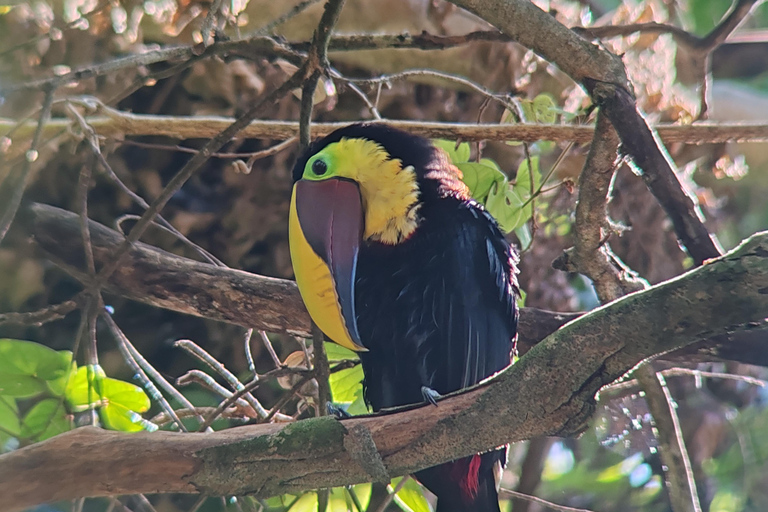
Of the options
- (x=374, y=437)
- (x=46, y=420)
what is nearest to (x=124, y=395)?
(x=46, y=420)

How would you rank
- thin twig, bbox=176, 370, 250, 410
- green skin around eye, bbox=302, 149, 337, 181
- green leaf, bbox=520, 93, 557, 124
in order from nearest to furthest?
green skin around eye, bbox=302, 149, 337, 181 < thin twig, bbox=176, 370, 250, 410 < green leaf, bbox=520, 93, 557, 124

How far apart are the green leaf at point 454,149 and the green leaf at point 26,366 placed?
0.88m

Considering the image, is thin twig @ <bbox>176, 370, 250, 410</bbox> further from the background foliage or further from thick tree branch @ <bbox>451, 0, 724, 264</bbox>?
thick tree branch @ <bbox>451, 0, 724, 264</bbox>

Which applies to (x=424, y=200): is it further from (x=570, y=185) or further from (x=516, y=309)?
(x=570, y=185)

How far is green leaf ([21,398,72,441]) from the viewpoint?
1212 mm

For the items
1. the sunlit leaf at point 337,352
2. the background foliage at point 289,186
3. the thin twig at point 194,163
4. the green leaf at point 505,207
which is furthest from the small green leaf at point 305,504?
the green leaf at point 505,207

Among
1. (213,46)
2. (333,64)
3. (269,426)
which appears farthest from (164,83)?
(269,426)

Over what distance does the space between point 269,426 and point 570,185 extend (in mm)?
870

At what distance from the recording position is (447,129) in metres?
1.49

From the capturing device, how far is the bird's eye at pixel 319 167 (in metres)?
1.35

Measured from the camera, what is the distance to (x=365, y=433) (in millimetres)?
928

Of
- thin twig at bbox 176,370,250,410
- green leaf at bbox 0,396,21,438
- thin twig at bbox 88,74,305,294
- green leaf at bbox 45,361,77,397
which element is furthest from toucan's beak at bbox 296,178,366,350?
green leaf at bbox 0,396,21,438

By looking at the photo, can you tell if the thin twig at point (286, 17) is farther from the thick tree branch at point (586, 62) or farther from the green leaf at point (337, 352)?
the green leaf at point (337, 352)

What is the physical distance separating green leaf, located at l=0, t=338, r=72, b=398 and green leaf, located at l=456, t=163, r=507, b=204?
87 centimetres
